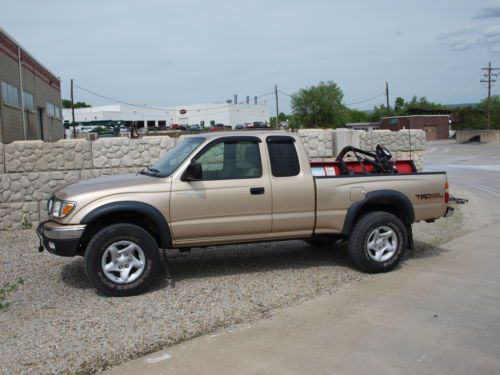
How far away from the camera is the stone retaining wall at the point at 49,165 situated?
36.2 feet

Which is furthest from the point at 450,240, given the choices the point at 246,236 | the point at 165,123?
the point at 165,123

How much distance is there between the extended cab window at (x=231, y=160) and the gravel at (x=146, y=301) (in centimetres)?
130

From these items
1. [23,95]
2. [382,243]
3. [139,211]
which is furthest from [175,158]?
[23,95]

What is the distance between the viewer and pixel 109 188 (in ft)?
20.7

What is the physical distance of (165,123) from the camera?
116 meters

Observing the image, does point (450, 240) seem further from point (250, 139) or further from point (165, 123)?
point (165, 123)

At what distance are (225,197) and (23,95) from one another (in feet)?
91.8

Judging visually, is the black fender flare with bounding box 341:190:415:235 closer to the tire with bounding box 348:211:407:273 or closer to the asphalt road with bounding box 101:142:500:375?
the tire with bounding box 348:211:407:273

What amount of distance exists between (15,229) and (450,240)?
8.12 meters

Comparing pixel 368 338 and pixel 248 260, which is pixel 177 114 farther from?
pixel 368 338

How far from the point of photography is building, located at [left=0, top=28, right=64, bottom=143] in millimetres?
26141

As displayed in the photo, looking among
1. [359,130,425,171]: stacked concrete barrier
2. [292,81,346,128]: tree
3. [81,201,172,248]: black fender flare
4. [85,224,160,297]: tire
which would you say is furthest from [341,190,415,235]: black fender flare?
[292,81,346,128]: tree

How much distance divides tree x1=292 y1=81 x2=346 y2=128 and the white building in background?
752 inches

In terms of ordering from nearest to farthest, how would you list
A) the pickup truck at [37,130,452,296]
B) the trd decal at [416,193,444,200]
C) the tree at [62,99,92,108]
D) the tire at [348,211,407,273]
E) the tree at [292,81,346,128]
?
the pickup truck at [37,130,452,296], the tire at [348,211,407,273], the trd decal at [416,193,444,200], the tree at [292,81,346,128], the tree at [62,99,92,108]
